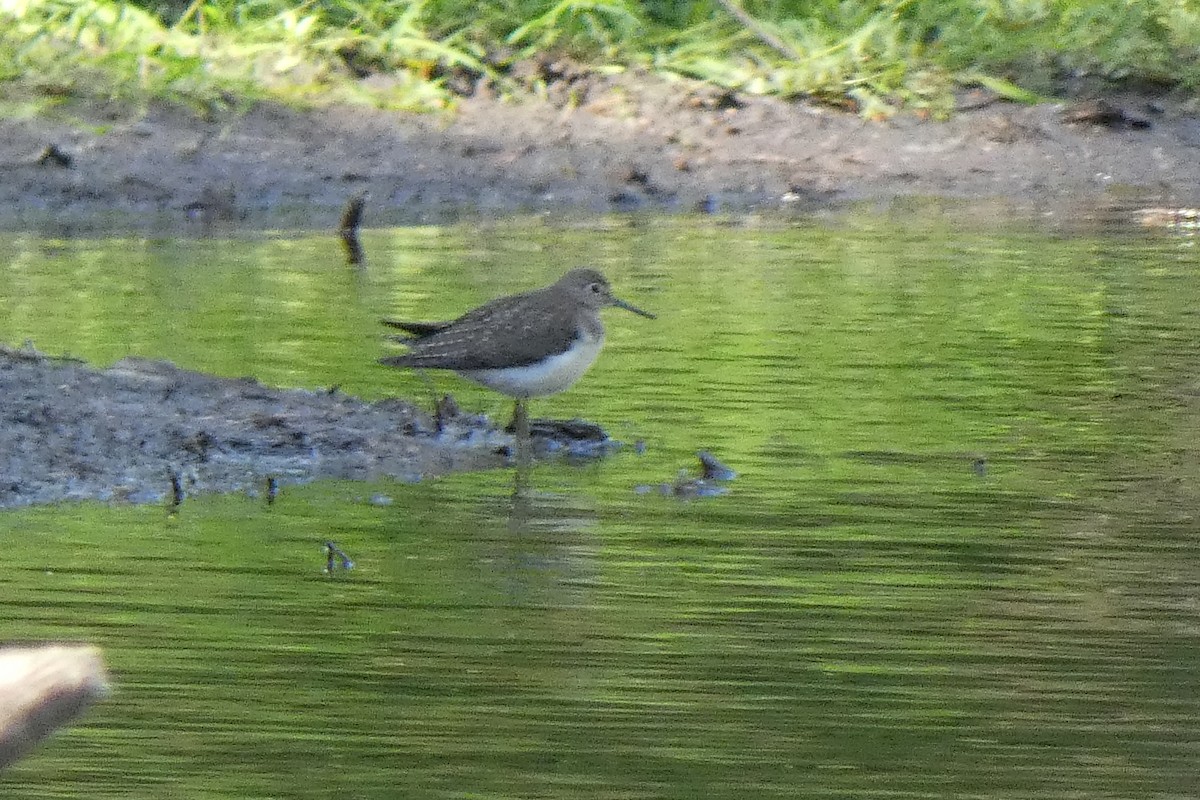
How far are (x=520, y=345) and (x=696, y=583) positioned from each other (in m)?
2.37

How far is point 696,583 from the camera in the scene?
636cm

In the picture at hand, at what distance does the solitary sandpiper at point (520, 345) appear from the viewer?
8.56m

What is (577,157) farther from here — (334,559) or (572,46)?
(334,559)

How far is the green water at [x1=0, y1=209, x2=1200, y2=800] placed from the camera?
15.8 feet

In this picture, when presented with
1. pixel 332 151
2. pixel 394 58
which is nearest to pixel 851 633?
pixel 332 151

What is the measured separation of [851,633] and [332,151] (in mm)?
11252

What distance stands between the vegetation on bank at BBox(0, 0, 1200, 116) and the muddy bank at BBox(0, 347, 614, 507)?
802 centimetres

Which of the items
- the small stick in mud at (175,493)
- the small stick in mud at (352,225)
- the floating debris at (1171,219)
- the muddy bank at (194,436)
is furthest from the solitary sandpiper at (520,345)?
the floating debris at (1171,219)

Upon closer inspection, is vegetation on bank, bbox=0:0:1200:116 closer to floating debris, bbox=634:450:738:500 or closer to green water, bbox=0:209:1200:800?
green water, bbox=0:209:1200:800

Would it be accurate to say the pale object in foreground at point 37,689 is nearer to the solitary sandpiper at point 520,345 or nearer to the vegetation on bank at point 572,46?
the solitary sandpiper at point 520,345

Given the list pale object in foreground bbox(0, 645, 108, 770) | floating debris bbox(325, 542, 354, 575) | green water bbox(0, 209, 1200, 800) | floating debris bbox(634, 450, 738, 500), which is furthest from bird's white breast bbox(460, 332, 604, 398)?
pale object in foreground bbox(0, 645, 108, 770)

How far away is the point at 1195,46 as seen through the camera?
18984 millimetres

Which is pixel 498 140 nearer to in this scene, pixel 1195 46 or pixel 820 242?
pixel 820 242

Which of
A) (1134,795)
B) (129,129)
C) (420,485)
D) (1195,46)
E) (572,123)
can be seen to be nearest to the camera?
(1134,795)
